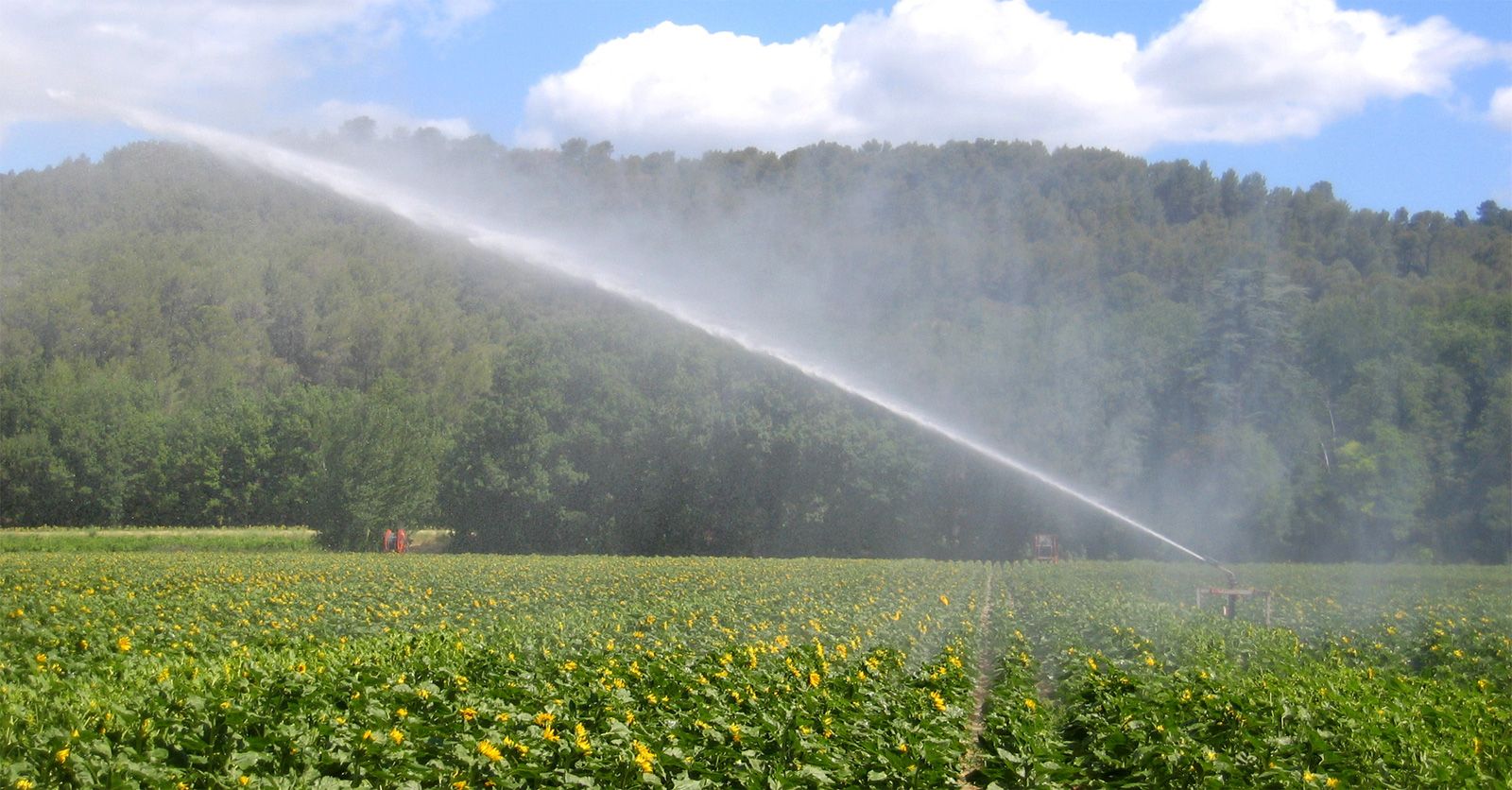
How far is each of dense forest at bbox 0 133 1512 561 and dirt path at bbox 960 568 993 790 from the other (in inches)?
748

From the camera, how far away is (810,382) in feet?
189

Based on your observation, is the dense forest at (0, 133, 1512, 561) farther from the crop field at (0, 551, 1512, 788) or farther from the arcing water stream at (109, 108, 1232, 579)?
the crop field at (0, 551, 1512, 788)

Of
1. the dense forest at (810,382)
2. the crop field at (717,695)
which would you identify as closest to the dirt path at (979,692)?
the crop field at (717,695)

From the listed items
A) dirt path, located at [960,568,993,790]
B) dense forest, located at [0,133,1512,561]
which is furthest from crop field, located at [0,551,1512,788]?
dense forest, located at [0,133,1512,561]

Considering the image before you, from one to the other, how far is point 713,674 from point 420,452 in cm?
4931

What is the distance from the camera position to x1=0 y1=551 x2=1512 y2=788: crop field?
6.03 meters

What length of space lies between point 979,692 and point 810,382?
1699 inches

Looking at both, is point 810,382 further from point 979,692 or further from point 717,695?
point 717,695

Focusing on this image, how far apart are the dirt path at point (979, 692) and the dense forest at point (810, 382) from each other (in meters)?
19.0

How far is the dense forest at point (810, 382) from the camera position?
49.6 metres

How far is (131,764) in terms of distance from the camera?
5.34m

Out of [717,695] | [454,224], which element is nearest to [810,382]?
[454,224]

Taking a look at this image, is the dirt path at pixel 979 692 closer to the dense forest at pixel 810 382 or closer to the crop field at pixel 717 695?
the crop field at pixel 717 695

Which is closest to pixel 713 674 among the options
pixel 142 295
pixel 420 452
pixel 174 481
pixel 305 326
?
pixel 420 452
